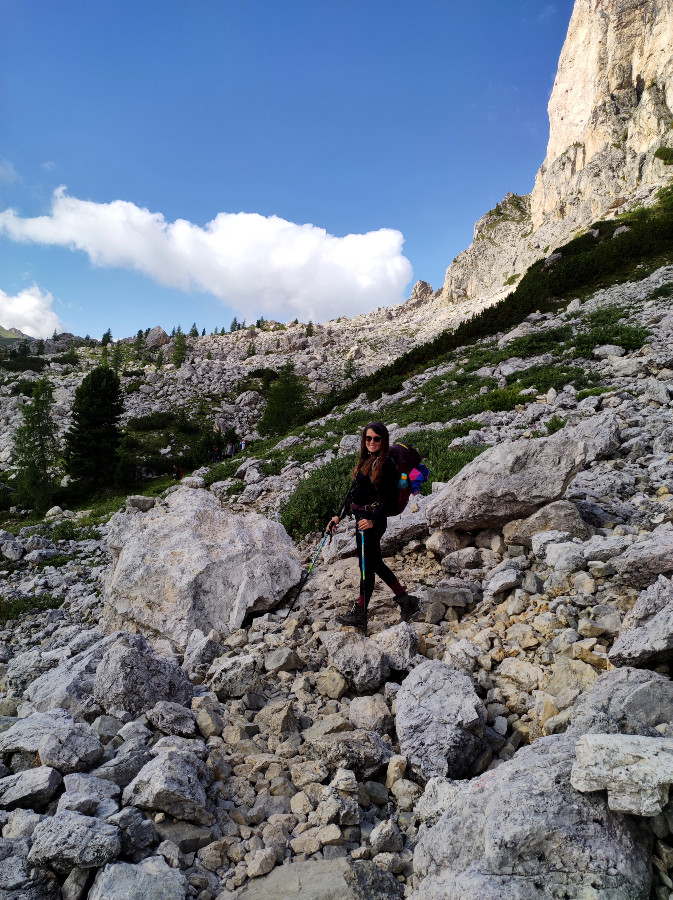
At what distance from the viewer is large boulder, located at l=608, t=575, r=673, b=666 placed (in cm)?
303

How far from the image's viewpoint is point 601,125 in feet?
237

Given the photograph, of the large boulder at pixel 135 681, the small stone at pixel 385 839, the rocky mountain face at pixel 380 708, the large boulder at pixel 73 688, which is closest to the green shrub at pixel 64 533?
the rocky mountain face at pixel 380 708

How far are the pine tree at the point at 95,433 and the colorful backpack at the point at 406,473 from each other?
28.1m

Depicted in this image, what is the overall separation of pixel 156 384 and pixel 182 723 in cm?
5208

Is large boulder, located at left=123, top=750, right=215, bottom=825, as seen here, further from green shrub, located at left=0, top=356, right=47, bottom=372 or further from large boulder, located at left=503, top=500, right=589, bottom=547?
green shrub, located at left=0, top=356, right=47, bottom=372

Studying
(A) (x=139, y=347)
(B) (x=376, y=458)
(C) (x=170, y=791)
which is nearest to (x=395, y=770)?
(C) (x=170, y=791)

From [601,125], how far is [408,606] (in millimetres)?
96375

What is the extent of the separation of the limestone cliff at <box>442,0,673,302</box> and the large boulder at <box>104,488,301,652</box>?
219 feet

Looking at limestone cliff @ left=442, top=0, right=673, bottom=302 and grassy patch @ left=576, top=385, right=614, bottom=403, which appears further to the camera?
limestone cliff @ left=442, top=0, right=673, bottom=302

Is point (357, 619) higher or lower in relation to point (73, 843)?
higher

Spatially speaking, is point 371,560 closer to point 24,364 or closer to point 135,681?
point 135,681

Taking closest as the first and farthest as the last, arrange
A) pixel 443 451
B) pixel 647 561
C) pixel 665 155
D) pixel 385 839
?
1. pixel 385 839
2. pixel 647 561
3. pixel 443 451
4. pixel 665 155

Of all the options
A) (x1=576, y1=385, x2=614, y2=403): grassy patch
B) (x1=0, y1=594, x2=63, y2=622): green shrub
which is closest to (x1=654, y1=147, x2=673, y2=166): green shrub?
(x1=576, y1=385, x2=614, y2=403): grassy patch

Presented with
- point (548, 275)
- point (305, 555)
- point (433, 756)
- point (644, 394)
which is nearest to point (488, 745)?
point (433, 756)
